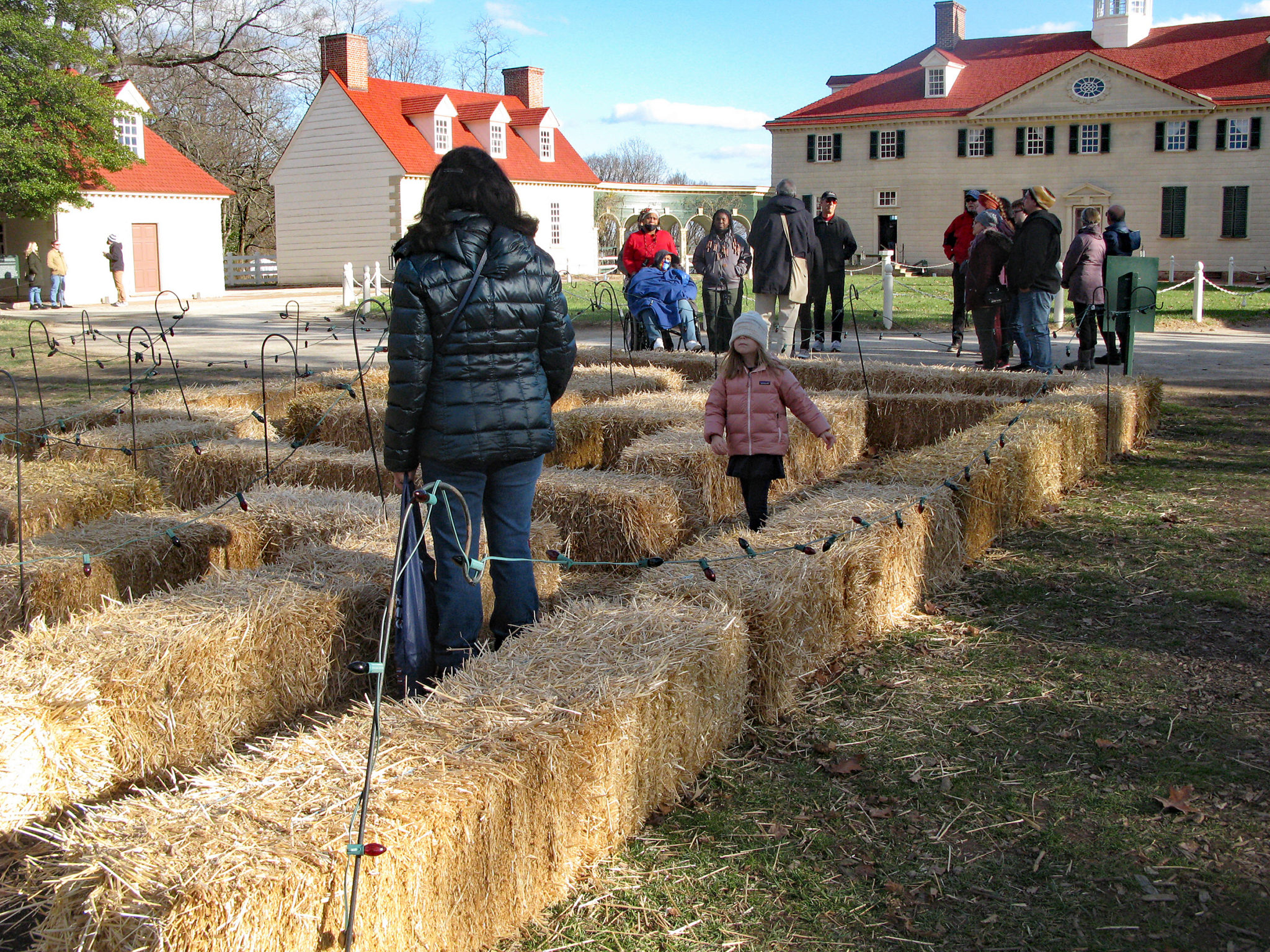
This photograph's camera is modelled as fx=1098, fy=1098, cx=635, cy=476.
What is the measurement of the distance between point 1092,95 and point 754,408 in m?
41.8

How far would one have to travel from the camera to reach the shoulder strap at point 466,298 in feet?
12.9

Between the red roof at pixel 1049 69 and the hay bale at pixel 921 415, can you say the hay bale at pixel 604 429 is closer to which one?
the hay bale at pixel 921 415

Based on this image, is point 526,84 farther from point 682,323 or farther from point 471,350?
point 471,350

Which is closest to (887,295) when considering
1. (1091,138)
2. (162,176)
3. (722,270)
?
(722,270)

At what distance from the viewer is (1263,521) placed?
665cm

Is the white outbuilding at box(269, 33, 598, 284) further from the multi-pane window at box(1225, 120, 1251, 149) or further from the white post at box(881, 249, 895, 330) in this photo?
the multi-pane window at box(1225, 120, 1251, 149)

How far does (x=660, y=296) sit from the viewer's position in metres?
13.2

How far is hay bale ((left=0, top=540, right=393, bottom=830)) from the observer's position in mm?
3605

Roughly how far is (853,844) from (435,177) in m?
2.65

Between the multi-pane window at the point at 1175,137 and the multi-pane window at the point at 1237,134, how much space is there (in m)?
1.39

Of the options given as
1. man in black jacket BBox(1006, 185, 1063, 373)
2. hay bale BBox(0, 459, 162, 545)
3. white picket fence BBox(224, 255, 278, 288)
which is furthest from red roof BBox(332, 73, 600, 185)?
hay bale BBox(0, 459, 162, 545)

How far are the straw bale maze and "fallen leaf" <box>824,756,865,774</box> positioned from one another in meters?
0.39

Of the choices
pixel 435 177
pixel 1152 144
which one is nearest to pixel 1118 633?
pixel 435 177

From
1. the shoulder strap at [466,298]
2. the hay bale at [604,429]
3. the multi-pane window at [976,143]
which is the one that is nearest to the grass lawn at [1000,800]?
the shoulder strap at [466,298]
